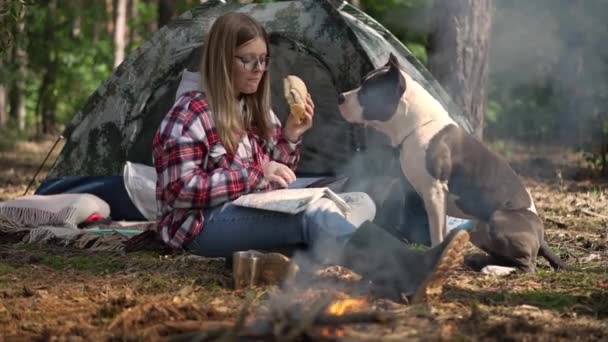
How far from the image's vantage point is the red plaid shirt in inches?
197

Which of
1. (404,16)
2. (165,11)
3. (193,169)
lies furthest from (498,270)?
(404,16)

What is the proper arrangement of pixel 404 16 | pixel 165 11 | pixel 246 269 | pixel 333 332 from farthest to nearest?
pixel 404 16 → pixel 165 11 → pixel 246 269 → pixel 333 332

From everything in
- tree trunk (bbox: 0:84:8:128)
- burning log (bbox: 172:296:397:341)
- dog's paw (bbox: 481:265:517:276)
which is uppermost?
burning log (bbox: 172:296:397:341)

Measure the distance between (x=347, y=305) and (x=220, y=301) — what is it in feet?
2.17

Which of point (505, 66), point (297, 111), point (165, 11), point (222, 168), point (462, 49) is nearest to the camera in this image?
point (222, 168)

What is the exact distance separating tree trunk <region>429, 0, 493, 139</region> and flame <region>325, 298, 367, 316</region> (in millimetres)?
4423

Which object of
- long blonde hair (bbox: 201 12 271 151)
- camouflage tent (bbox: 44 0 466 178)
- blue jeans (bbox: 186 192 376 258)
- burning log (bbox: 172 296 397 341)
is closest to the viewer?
burning log (bbox: 172 296 397 341)

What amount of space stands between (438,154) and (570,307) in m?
1.22

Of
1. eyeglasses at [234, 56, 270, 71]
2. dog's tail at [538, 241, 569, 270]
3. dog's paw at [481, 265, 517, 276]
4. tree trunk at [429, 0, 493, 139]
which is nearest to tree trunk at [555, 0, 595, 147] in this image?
tree trunk at [429, 0, 493, 139]

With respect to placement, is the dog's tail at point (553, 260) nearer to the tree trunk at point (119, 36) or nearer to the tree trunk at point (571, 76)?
the tree trunk at point (571, 76)

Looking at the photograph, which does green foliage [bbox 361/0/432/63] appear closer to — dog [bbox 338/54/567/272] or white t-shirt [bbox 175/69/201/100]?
white t-shirt [bbox 175/69/201/100]

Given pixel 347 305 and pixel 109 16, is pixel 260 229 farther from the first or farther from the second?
pixel 109 16

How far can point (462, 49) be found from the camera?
27.1 feet

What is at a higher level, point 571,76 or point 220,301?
point 571,76
